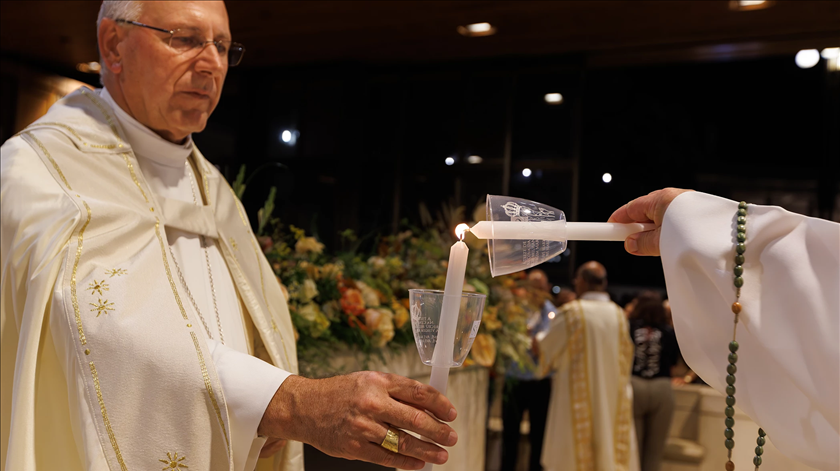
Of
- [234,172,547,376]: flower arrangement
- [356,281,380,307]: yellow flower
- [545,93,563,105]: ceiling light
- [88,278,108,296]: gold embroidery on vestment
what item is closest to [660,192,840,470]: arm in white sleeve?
[88,278,108,296]: gold embroidery on vestment

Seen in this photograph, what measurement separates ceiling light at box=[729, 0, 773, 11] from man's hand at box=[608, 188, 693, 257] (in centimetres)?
478

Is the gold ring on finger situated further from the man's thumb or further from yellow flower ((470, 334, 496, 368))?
yellow flower ((470, 334, 496, 368))

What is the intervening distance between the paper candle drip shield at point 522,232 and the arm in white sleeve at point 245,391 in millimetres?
552

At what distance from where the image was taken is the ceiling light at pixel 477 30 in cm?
612

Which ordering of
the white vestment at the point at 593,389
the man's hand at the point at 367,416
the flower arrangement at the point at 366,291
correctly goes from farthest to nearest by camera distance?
1. the white vestment at the point at 593,389
2. the flower arrangement at the point at 366,291
3. the man's hand at the point at 367,416

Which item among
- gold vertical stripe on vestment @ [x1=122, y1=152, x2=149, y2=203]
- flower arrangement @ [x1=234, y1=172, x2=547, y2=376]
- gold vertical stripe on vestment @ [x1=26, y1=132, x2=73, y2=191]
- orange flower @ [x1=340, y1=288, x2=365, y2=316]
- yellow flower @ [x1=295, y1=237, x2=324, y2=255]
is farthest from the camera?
yellow flower @ [x1=295, y1=237, x2=324, y2=255]

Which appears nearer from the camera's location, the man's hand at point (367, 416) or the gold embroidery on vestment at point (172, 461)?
the man's hand at point (367, 416)

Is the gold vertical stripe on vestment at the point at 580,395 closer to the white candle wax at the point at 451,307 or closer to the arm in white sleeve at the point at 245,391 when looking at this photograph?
the arm in white sleeve at the point at 245,391

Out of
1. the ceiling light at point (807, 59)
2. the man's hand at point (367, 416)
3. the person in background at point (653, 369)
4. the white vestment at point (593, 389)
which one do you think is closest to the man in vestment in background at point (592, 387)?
the white vestment at point (593, 389)

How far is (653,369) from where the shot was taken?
6070 millimetres

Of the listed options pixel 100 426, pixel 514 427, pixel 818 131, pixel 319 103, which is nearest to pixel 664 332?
pixel 514 427

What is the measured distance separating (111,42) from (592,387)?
489cm

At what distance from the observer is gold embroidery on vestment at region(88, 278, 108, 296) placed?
1.39m

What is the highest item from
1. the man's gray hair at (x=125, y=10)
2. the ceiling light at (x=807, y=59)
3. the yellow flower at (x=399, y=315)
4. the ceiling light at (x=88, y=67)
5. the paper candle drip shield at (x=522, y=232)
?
the ceiling light at (x=807, y=59)
